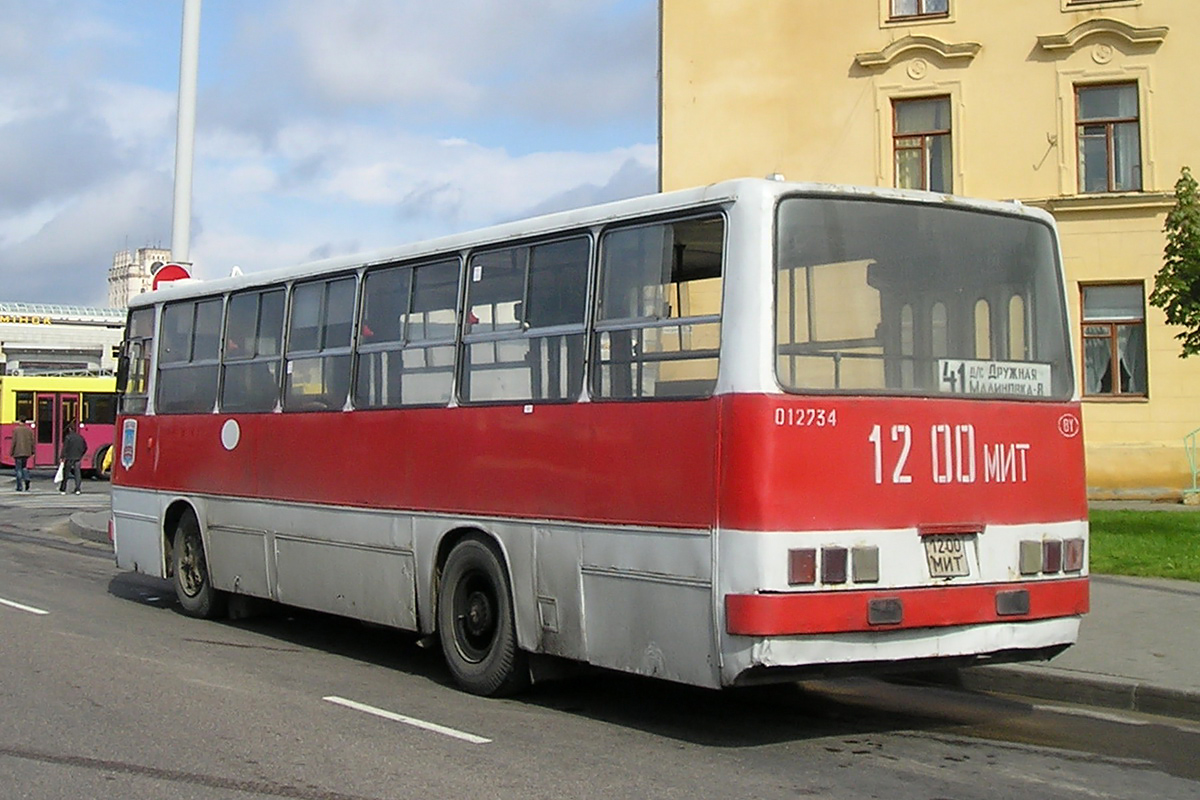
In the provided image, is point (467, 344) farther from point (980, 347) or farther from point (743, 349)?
point (980, 347)

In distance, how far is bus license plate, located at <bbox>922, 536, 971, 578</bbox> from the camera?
317 inches

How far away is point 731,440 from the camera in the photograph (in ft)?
25.3

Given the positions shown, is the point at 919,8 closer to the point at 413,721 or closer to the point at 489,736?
the point at 413,721

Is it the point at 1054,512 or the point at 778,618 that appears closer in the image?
the point at 778,618

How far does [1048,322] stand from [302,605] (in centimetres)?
622

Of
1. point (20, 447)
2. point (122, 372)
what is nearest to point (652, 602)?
point (122, 372)

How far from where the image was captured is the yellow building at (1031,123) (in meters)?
25.4

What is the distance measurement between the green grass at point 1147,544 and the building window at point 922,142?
803 cm

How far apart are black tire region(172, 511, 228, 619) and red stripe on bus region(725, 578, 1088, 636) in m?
7.27

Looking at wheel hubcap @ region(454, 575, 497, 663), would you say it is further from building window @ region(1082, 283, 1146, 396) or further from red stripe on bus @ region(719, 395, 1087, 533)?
building window @ region(1082, 283, 1146, 396)

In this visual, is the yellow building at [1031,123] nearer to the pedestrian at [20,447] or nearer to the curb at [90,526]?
the curb at [90,526]

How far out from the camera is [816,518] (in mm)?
7688

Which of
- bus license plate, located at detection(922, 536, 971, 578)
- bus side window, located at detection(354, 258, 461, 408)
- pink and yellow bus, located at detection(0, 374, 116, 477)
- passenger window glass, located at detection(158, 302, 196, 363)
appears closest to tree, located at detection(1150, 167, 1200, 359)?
bus license plate, located at detection(922, 536, 971, 578)

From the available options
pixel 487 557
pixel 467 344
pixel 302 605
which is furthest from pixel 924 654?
pixel 302 605
